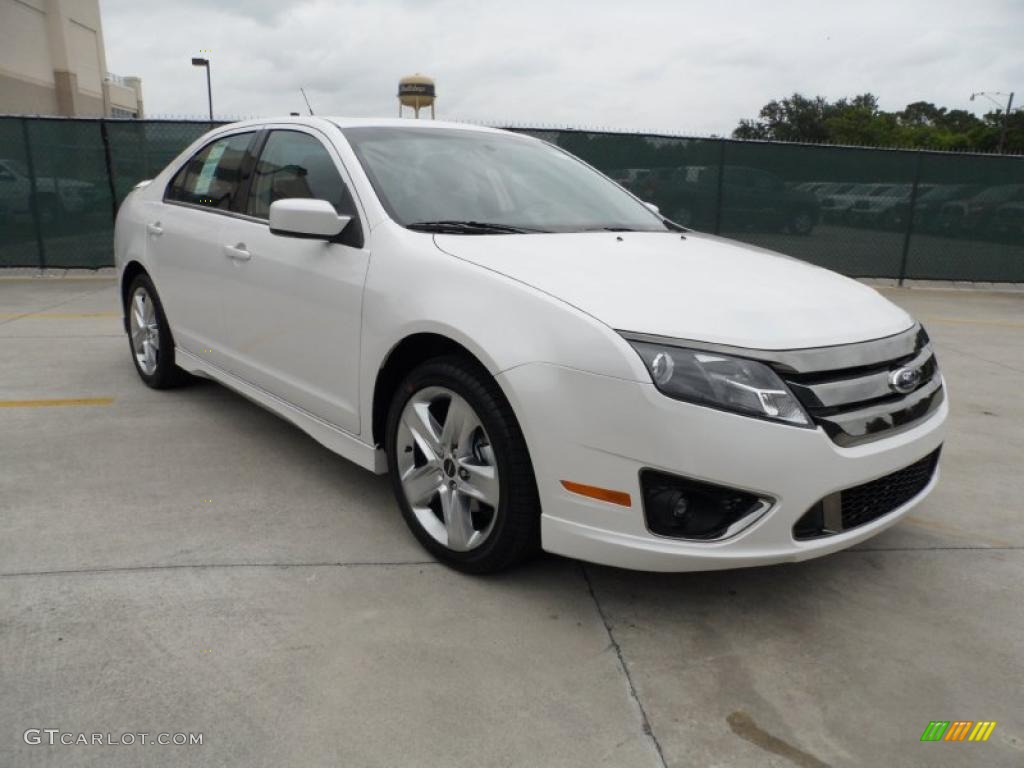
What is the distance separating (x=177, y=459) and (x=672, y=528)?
2.65 m

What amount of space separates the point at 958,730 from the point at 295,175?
3.23 meters

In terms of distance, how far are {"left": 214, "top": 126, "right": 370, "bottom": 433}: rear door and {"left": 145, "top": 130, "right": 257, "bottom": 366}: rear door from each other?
0.14 m

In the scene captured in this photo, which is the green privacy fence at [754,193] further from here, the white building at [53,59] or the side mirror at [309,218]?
the white building at [53,59]

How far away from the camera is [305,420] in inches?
141

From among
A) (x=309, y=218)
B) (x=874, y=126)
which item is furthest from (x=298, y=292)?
(x=874, y=126)

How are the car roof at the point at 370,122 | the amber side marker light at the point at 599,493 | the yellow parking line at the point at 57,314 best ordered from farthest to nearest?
the yellow parking line at the point at 57,314 < the car roof at the point at 370,122 < the amber side marker light at the point at 599,493

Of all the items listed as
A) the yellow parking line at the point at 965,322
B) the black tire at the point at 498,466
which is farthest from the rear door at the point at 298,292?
the yellow parking line at the point at 965,322

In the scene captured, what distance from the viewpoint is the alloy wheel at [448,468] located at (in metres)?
2.74

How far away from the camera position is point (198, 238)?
13.8 feet

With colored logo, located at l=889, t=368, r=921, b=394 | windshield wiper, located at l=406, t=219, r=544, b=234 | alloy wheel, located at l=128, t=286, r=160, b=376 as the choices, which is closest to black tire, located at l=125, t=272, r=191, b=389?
alloy wheel, located at l=128, t=286, r=160, b=376

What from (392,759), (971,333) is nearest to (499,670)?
(392,759)

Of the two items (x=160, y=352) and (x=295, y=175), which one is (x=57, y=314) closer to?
(x=160, y=352)

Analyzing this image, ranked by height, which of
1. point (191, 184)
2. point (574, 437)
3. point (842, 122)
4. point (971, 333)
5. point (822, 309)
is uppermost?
point (842, 122)

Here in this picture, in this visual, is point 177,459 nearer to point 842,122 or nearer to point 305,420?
point 305,420
